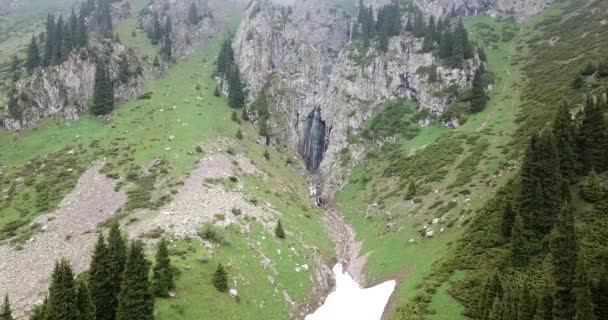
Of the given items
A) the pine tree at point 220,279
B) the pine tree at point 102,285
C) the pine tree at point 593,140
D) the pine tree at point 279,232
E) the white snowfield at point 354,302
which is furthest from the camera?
the pine tree at point 279,232

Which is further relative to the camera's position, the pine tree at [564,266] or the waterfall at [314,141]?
the waterfall at [314,141]

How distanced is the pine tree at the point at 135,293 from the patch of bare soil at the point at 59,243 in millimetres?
12726

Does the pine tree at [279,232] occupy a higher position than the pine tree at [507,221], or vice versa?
the pine tree at [507,221]

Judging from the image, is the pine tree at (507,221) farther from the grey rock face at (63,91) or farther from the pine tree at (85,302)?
the grey rock face at (63,91)

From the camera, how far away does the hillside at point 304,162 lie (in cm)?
4206

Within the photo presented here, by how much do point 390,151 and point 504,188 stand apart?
4634 cm

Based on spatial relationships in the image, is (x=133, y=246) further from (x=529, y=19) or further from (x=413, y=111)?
(x=529, y=19)

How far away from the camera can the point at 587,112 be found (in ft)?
169

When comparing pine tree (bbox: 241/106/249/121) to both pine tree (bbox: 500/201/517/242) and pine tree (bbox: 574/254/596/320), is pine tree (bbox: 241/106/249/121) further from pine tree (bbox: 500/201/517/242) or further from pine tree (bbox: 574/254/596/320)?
pine tree (bbox: 574/254/596/320)

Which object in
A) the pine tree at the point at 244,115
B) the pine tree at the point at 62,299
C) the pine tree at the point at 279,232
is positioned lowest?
the pine tree at the point at 279,232

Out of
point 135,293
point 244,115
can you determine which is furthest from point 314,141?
point 135,293

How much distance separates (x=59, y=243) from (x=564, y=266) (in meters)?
55.2

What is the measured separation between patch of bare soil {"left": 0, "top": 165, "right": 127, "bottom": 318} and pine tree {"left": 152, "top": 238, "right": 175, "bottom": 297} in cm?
1206

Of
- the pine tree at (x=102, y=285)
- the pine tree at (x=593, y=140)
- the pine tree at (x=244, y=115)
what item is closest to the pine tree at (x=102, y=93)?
the pine tree at (x=244, y=115)
